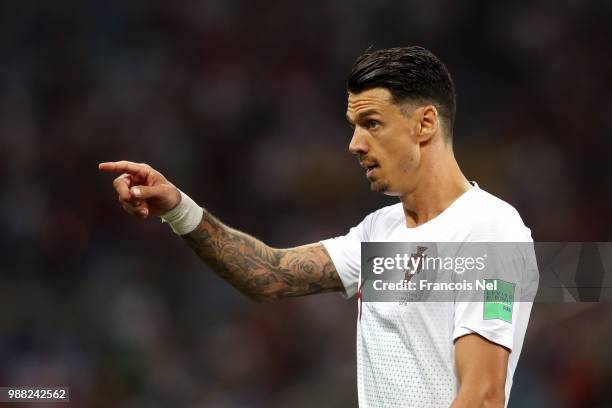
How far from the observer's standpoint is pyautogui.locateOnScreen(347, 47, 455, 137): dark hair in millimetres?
3566

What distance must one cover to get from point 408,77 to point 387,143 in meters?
0.25

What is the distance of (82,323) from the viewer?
7578 mm

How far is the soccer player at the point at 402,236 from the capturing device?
10.3 ft

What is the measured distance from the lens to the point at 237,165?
8.35 m

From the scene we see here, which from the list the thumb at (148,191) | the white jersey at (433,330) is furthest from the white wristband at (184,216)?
the white jersey at (433,330)

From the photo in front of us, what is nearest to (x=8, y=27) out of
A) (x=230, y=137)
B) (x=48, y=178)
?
(x=48, y=178)

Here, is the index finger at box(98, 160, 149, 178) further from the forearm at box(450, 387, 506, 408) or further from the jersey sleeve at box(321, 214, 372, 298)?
the forearm at box(450, 387, 506, 408)

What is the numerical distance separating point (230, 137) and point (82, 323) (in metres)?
2.05

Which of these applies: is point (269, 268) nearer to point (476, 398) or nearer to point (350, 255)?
point (350, 255)

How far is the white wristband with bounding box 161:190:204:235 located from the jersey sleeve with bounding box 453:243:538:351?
3.66 feet

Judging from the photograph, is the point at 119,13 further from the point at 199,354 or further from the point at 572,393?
the point at 572,393

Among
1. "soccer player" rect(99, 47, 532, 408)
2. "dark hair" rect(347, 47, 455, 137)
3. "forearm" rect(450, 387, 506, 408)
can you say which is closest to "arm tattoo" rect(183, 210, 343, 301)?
"soccer player" rect(99, 47, 532, 408)

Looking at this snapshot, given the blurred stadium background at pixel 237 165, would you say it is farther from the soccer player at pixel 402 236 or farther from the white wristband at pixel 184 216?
the white wristband at pixel 184 216

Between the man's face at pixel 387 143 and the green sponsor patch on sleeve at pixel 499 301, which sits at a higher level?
the man's face at pixel 387 143
